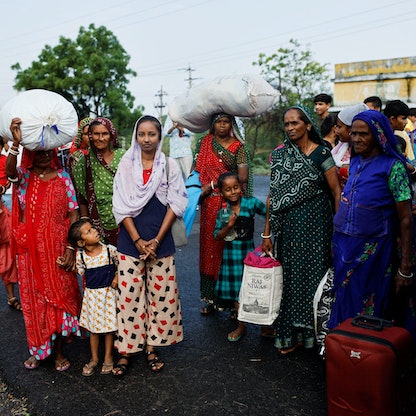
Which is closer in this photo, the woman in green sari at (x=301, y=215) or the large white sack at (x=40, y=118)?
the large white sack at (x=40, y=118)

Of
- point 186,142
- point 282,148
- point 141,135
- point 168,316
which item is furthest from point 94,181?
point 186,142

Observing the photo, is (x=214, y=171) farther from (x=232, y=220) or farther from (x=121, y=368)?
(x=121, y=368)

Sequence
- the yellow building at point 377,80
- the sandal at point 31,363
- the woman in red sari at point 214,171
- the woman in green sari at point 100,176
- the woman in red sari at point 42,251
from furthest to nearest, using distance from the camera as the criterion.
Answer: the yellow building at point 377,80 → the woman in red sari at point 214,171 → the woman in green sari at point 100,176 → the sandal at point 31,363 → the woman in red sari at point 42,251

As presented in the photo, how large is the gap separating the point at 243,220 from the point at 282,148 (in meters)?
0.78

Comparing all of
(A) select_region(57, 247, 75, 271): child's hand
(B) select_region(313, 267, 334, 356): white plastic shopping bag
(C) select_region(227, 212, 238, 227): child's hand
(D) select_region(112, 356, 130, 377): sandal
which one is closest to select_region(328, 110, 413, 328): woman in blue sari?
(B) select_region(313, 267, 334, 356): white plastic shopping bag

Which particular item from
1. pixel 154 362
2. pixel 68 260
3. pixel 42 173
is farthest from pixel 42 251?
pixel 154 362

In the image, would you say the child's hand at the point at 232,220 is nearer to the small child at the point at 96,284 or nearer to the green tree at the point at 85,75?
the small child at the point at 96,284

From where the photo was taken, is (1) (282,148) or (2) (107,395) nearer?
(2) (107,395)

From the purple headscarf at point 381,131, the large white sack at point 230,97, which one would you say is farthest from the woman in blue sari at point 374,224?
the large white sack at point 230,97

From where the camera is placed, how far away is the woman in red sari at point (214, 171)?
4387 millimetres

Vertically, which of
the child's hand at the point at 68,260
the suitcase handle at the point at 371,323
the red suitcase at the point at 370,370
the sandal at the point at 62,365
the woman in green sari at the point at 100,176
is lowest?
the sandal at the point at 62,365

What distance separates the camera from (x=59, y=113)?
3.33 metres

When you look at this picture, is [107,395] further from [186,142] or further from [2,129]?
[186,142]

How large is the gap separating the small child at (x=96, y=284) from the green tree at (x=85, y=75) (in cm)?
2721
